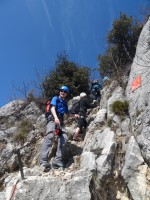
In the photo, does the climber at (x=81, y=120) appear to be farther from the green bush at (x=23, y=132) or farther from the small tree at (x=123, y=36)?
the small tree at (x=123, y=36)

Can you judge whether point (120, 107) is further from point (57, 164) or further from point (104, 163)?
point (57, 164)

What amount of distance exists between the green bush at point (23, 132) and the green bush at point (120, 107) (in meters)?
4.39

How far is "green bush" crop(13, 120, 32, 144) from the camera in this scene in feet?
39.8

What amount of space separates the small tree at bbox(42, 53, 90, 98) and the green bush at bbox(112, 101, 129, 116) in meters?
7.78

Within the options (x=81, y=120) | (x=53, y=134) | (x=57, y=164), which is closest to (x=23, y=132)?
(x=81, y=120)

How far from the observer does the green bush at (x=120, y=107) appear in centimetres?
972

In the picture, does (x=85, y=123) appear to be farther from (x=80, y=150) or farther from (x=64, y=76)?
(x=64, y=76)

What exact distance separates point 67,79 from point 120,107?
8.56 metres

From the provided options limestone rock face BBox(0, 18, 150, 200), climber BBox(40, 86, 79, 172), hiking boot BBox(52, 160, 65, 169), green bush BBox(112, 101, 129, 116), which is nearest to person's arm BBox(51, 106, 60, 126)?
climber BBox(40, 86, 79, 172)

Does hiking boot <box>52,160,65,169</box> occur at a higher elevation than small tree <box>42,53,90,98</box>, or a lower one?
lower

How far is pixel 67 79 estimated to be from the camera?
18.0m

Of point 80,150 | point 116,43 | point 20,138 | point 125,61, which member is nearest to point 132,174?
point 80,150

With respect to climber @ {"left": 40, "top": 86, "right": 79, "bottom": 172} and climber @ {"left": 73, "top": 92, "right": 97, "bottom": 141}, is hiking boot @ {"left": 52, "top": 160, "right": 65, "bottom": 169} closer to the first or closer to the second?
climber @ {"left": 40, "top": 86, "right": 79, "bottom": 172}

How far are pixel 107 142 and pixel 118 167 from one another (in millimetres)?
931
